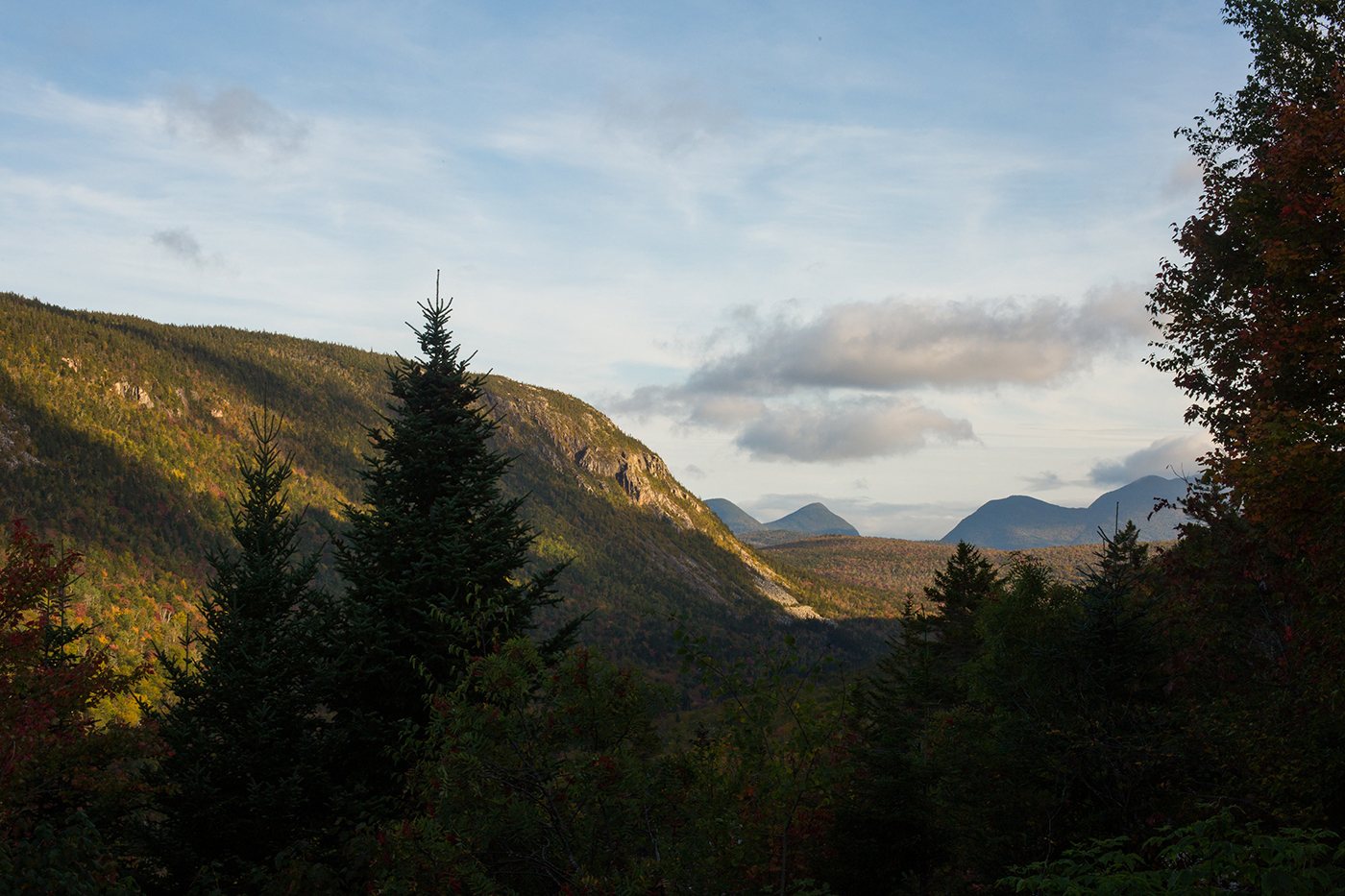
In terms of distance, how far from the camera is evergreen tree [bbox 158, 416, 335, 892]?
13.6 metres

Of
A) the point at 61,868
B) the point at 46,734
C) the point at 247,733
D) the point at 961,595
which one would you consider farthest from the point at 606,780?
the point at 961,595

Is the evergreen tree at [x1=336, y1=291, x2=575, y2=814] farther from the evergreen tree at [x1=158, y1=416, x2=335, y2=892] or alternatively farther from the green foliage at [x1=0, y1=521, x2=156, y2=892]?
the green foliage at [x1=0, y1=521, x2=156, y2=892]

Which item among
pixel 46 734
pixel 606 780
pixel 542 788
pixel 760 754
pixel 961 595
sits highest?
pixel 760 754

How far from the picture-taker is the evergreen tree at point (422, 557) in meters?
14.8

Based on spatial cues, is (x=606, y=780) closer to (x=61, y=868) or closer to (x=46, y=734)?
(x=61, y=868)

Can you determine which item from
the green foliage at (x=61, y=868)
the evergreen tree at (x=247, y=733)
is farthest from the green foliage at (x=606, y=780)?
the evergreen tree at (x=247, y=733)

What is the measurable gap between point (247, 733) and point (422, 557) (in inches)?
180

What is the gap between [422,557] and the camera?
51.2ft

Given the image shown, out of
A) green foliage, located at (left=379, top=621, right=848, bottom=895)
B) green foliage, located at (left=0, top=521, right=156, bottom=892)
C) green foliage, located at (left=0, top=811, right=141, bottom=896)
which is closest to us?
green foliage, located at (left=379, top=621, right=848, bottom=895)

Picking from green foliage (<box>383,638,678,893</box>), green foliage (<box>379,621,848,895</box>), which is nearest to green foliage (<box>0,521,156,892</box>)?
green foliage (<box>383,638,678,893</box>)

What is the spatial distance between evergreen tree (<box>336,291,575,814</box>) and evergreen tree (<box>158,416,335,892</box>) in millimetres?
869

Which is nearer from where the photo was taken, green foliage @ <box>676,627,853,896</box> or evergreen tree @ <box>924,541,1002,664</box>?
green foliage @ <box>676,627,853,896</box>

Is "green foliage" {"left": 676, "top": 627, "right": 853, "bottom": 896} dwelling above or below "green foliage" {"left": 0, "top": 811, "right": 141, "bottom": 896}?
above

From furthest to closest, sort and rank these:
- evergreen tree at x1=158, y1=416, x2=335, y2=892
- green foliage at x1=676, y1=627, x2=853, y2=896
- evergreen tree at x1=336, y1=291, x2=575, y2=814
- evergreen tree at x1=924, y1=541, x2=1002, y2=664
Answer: evergreen tree at x1=924, y1=541, x2=1002, y2=664, evergreen tree at x1=336, y1=291, x2=575, y2=814, evergreen tree at x1=158, y1=416, x2=335, y2=892, green foliage at x1=676, y1=627, x2=853, y2=896
